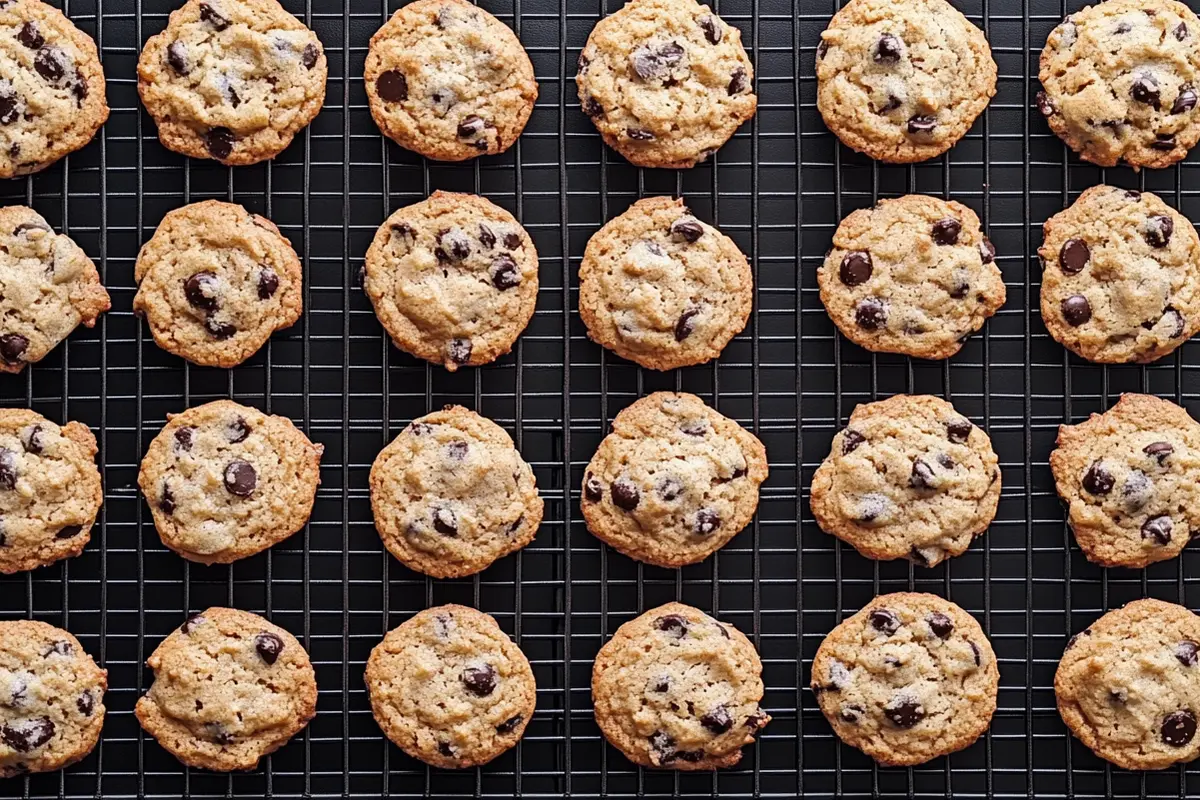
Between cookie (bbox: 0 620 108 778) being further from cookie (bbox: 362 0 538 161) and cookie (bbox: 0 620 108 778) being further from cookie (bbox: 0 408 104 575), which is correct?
cookie (bbox: 362 0 538 161)

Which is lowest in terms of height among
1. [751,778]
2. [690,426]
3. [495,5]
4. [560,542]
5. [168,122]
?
[751,778]

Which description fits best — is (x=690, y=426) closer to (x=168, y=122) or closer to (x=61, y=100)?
(x=168, y=122)

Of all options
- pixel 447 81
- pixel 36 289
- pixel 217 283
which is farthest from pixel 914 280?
pixel 36 289

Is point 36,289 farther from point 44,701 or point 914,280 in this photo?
point 914,280

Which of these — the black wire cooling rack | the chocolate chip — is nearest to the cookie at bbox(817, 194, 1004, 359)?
the black wire cooling rack

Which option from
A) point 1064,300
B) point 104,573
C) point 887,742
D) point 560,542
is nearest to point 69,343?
point 104,573

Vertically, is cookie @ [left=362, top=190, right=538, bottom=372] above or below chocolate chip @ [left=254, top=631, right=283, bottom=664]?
above
